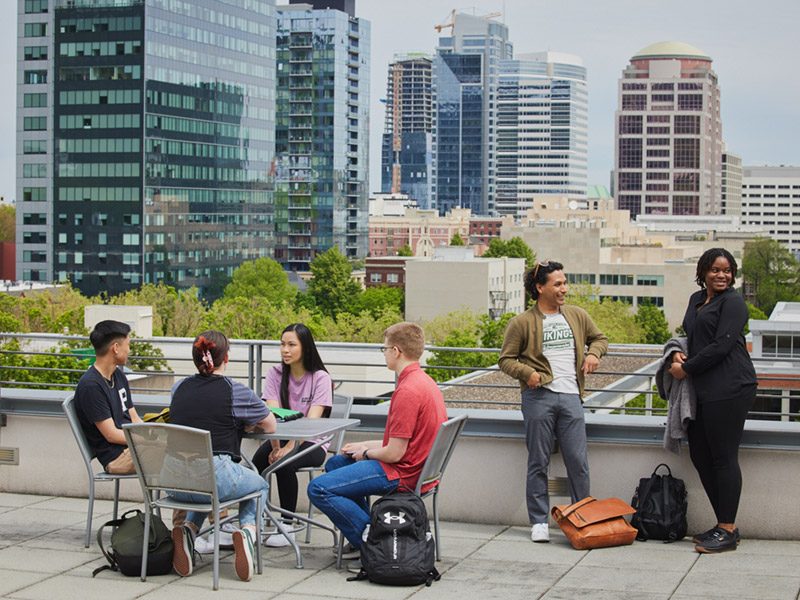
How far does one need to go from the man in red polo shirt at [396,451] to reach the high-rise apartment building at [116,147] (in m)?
106

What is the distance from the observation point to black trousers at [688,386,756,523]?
654 cm

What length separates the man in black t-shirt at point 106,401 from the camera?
21.2 ft

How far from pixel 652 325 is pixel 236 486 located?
9810 cm

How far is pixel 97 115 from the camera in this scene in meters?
111

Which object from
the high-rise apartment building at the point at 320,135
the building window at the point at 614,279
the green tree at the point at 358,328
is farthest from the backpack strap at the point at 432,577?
the high-rise apartment building at the point at 320,135

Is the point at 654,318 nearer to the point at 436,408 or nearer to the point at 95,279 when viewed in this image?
the point at 95,279

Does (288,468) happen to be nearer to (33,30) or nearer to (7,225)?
(33,30)

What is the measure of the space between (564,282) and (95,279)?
10880cm

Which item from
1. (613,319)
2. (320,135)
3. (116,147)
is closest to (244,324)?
(613,319)

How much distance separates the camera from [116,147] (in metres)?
109

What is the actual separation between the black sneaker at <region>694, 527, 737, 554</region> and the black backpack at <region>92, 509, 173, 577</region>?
3.23 m

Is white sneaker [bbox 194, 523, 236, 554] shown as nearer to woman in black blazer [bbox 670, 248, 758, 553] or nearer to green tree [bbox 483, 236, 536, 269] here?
woman in black blazer [bbox 670, 248, 758, 553]

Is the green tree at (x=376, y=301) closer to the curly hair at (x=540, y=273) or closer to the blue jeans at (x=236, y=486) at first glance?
the curly hair at (x=540, y=273)

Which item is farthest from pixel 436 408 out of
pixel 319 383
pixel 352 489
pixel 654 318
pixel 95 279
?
pixel 95 279
